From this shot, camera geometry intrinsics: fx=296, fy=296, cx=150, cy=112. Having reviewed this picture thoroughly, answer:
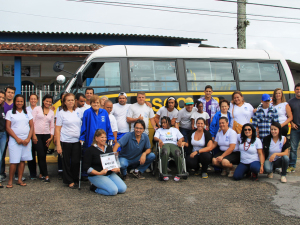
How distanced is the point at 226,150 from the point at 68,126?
3.31 meters

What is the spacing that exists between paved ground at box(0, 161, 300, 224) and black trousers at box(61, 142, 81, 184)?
9.5 inches

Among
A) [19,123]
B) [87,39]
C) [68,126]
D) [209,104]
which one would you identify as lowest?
[68,126]

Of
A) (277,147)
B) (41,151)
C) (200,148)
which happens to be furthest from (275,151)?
(41,151)

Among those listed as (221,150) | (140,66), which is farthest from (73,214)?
(140,66)

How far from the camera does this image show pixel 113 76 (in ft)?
25.3

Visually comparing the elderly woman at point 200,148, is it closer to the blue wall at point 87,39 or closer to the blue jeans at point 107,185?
the blue jeans at point 107,185

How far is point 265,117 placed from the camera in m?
6.54

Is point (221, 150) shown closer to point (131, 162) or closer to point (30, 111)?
point (131, 162)

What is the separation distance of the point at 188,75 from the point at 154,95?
1147mm

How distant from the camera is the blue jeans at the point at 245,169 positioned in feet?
19.4

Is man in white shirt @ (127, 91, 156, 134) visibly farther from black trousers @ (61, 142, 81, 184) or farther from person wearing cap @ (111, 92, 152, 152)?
black trousers @ (61, 142, 81, 184)

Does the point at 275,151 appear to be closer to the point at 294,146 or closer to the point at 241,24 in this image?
the point at 294,146

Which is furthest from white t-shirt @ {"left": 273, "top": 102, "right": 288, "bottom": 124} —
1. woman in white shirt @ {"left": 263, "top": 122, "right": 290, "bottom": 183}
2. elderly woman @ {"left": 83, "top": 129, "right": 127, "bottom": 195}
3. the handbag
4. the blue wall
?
the blue wall

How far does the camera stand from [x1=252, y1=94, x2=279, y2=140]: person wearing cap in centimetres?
649
